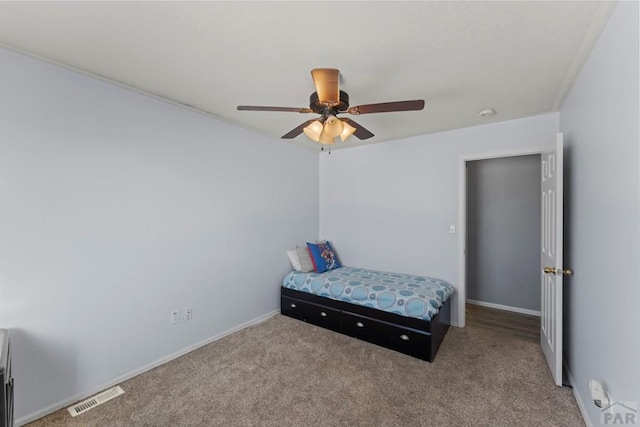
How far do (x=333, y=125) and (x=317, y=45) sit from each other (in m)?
0.57

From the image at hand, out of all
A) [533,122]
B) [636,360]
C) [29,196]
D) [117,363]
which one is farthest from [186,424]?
[533,122]

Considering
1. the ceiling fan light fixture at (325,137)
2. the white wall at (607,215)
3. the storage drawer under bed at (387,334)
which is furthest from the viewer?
the storage drawer under bed at (387,334)

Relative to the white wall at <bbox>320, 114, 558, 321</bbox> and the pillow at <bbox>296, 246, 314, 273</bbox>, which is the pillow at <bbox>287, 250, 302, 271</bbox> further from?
the white wall at <bbox>320, 114, 558, 321</bbox>

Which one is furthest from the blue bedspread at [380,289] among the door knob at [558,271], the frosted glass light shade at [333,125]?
the frosted glass light shade at [333,125]

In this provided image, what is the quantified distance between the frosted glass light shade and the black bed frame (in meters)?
1.81

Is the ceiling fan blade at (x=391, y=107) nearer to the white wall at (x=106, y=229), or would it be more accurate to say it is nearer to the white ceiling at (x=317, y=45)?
the white ceiling at (x=317, y=45)

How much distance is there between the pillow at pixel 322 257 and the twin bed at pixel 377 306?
0.12m

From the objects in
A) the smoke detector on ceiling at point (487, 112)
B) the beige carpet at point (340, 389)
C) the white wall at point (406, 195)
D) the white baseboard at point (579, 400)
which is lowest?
the beige carpet at point (340, 389)

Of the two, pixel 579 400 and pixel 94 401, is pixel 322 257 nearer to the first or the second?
pixel 94 401

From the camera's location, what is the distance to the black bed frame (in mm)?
2553

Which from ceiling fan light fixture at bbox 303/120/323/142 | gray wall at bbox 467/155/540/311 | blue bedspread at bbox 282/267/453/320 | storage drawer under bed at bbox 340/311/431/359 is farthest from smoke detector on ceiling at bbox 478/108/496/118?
storage drawer under bed at bbox 340/311/431/359

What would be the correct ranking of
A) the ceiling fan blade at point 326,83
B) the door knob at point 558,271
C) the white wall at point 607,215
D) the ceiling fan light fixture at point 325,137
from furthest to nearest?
the ceiling fan light fixture at point 325,137 → the door knob at point 558,271 → the ceiling fan blade at point 326,83 → the white wall at point 607,215

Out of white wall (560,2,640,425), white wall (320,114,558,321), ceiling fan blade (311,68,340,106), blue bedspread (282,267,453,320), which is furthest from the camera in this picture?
white wall (320,114,558,321)

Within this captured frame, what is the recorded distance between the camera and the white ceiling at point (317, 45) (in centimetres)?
139
